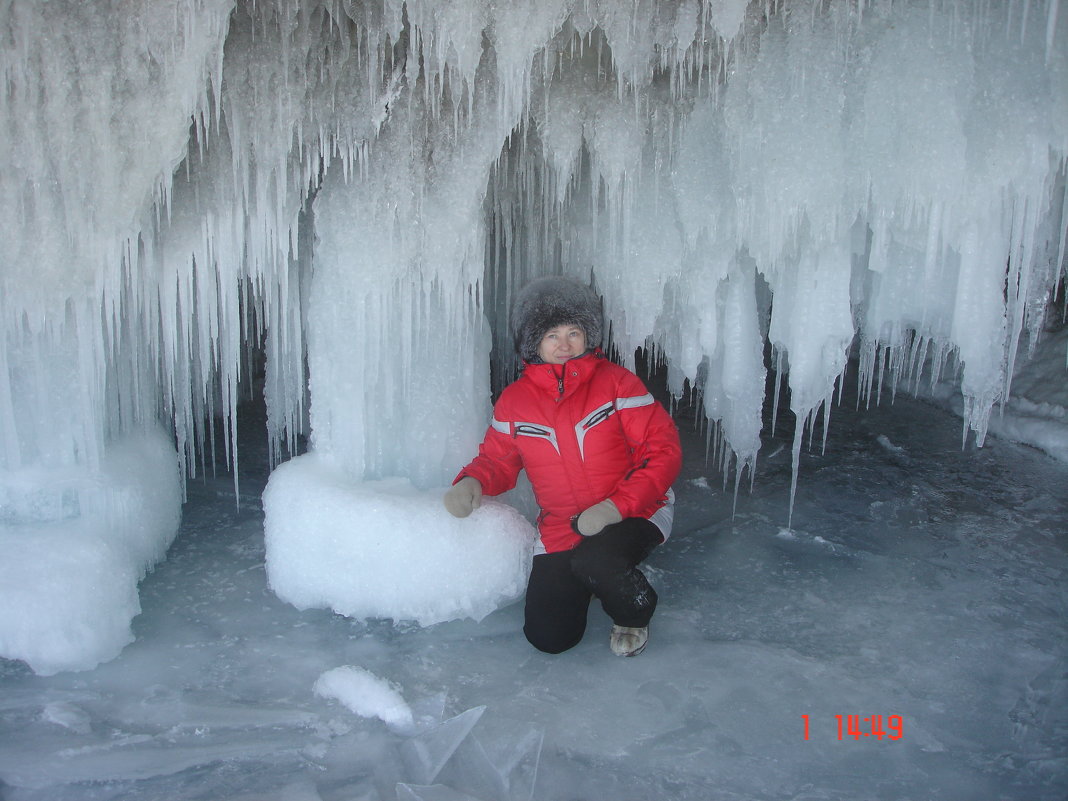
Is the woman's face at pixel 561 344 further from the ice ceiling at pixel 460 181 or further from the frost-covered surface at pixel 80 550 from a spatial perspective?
the frost-covered surface at pixel 80 550

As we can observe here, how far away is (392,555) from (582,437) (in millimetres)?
871

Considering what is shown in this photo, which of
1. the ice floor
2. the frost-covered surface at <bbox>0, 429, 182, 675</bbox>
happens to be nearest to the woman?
the ice floor

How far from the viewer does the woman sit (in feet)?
8.88

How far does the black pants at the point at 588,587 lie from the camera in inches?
105

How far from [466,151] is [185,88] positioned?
3.40 feet

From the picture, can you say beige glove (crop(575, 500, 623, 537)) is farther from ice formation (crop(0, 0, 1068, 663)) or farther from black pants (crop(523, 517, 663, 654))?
ice formation (crop(0, 0, 1068, 663))

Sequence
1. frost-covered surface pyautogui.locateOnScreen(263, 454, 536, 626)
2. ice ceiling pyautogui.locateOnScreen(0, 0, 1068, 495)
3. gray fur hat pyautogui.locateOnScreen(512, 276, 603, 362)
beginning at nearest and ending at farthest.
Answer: ice ceiling pyautogui.locateOnScreen(0, 0, 1068, 495)
frost-covered surface pyautogui.locateOnScreen(263, 454, 536, 626)
gray fur hat pyautogui.locateOnScreen(512, 276, 603, 362)

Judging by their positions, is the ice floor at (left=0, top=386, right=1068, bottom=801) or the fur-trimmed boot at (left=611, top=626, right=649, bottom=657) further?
the fur-trimmed boot at (left=611, top=626, right=649, bottom=657)

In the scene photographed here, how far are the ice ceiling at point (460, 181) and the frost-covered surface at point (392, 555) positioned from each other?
0.34 meters

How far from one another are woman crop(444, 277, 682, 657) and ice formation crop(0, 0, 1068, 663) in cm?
49

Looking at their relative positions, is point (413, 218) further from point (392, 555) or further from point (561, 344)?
point (392, 555)

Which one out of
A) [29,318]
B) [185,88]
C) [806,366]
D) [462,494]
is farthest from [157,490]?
[806,366]
